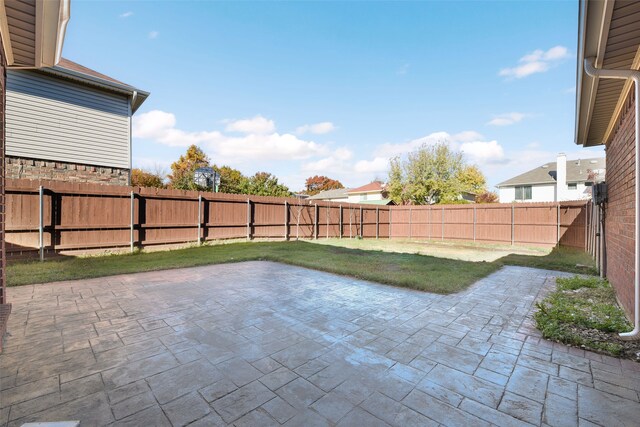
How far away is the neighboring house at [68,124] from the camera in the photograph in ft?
26.1

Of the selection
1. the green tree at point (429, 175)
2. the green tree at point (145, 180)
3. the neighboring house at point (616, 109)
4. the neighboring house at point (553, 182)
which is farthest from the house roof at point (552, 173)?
the green tree at point (145, 180)

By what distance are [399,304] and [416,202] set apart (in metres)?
21.2

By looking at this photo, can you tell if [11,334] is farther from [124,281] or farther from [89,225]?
[89,225]

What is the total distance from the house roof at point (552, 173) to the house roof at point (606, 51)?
954 inches

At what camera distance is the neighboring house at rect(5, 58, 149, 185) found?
7941mm

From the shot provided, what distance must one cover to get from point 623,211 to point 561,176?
23.5m

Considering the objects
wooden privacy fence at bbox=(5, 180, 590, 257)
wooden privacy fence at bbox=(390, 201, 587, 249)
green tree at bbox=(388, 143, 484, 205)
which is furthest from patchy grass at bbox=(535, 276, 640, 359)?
green tree at bbox=(388, 143, 484, 205)

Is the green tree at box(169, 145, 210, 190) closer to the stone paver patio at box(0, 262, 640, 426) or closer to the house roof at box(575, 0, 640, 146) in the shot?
the stone paver patio at box(0, 262, 640, 426)

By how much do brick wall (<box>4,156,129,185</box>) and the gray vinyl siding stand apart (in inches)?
6.1

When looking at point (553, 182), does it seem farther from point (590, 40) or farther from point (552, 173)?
point (590, 40)

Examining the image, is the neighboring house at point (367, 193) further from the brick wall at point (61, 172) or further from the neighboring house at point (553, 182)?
the brick wall at point (61, 172)

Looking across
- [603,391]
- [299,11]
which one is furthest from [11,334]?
[299,11]

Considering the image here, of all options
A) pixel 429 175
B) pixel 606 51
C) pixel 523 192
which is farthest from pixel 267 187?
pixel 523 192

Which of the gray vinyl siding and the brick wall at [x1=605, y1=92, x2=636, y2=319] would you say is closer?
the brick wall at [x1=605, y1=92, x2=636, y2=319]
